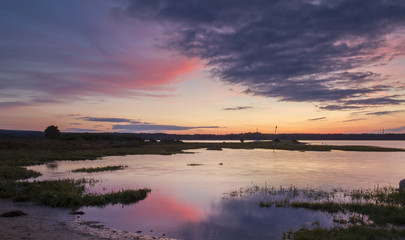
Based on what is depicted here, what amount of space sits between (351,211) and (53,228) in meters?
17.6

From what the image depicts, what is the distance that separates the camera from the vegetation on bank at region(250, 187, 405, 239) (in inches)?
527

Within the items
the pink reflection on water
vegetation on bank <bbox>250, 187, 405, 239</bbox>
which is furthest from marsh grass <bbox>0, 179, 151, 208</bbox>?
vegetation on bank <bbox>250, 187, 405, 239</bbox>

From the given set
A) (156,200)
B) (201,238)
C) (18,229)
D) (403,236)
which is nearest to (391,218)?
(403,236)

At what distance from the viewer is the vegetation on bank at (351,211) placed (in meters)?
13.4

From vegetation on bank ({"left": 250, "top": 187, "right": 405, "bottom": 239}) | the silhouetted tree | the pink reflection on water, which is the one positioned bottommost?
the pink reflection on water

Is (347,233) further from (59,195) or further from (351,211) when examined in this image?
(59,195)

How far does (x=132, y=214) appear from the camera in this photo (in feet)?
59.0

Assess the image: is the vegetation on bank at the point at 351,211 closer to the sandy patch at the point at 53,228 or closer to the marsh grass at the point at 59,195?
the sandy patch at the point at 53,228

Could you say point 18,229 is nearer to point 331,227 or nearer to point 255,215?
point 255,215

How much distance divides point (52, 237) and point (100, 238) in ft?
6.54

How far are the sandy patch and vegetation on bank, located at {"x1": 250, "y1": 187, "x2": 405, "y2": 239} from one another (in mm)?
8801

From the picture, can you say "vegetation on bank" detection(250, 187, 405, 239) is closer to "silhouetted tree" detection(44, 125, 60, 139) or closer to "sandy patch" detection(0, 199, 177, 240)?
"sandy patch" detection(0, 199, 177, 240)

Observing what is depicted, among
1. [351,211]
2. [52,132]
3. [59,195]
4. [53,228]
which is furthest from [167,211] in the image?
[52,132]

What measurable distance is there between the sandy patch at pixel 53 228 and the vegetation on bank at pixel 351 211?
28.9 ft
